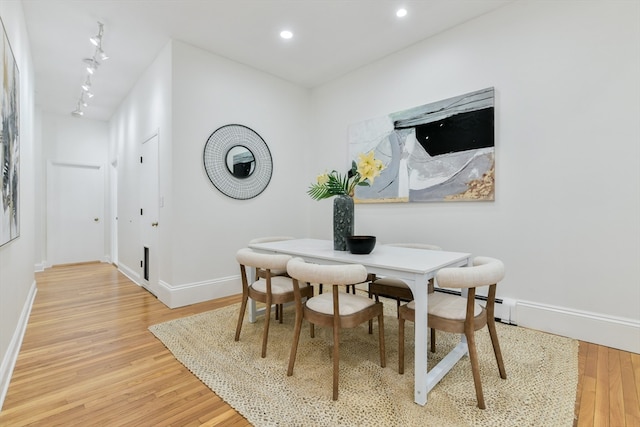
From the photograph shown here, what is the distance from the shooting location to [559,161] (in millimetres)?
2385

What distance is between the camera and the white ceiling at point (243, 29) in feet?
8.66

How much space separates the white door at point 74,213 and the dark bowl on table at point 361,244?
6.08 m

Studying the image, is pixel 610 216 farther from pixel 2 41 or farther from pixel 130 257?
pixel 130 257

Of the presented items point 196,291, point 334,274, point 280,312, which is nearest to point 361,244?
point 334,274

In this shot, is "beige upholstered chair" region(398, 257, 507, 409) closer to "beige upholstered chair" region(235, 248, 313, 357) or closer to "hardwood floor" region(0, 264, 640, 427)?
"hardwood floor" region(0, 264, 640, 427)

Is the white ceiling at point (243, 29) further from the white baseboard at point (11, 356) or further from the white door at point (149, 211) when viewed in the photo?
the white baseboard at point (11, 356)

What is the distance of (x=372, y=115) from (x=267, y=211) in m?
1.81

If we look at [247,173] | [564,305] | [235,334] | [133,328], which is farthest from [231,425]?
[247,173]

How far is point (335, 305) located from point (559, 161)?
217 cm

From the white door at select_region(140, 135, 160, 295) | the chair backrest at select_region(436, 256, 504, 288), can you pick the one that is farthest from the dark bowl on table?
the white door at select_region(140, 135, 160, 295)

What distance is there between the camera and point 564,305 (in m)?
2.37

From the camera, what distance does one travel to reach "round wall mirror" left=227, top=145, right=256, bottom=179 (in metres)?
3.60

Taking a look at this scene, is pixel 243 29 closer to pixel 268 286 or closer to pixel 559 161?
pixel 268 286

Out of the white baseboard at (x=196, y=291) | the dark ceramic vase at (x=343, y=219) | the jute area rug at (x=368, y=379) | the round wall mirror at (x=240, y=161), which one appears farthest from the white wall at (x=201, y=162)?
the dark ceramic vase at (x=343, y=219)
